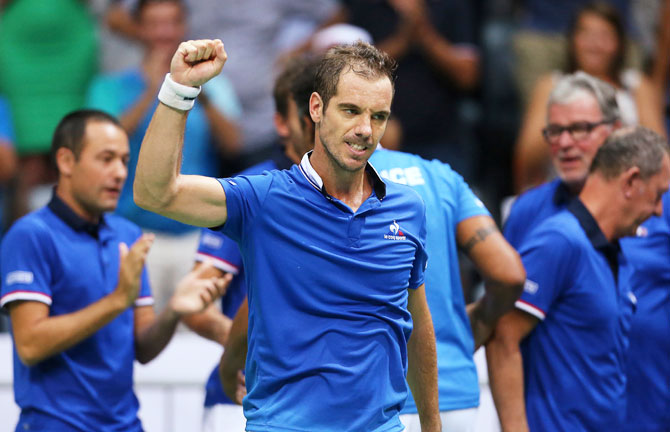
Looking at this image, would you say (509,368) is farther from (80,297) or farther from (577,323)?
(80,297)

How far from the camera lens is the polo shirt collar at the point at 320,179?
3.10m

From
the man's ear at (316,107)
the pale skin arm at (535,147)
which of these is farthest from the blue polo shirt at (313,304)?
the pale skin arm at (535,147)

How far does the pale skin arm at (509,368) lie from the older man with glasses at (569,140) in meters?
0.67

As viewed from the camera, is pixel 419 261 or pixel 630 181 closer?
pixel 419 261

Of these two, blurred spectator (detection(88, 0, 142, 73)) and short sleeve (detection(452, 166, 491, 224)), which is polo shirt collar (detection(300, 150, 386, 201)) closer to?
short sleeve (detection(452, 166, 491, 224))

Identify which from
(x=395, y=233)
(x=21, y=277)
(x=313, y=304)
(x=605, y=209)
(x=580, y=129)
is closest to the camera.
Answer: (x=313, y=304)

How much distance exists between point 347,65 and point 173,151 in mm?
605

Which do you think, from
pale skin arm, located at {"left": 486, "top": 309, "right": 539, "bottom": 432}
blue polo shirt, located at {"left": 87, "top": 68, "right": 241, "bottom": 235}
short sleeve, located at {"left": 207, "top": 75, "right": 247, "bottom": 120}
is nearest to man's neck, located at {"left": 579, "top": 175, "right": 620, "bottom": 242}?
pale skin arm, located at {"left": 486, "top": 309, "right": 539, "bottom": 432}

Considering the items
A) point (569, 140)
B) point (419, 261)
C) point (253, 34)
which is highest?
point (253, 34)

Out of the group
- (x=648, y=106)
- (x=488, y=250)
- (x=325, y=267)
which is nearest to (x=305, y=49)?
(x=648, y=106)

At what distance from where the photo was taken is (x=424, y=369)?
346 cm

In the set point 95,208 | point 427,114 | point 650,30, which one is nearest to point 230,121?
point 427,114

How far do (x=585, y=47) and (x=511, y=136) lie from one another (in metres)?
0.96

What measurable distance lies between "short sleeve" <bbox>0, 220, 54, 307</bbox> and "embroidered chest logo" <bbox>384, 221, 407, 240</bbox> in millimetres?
1764
